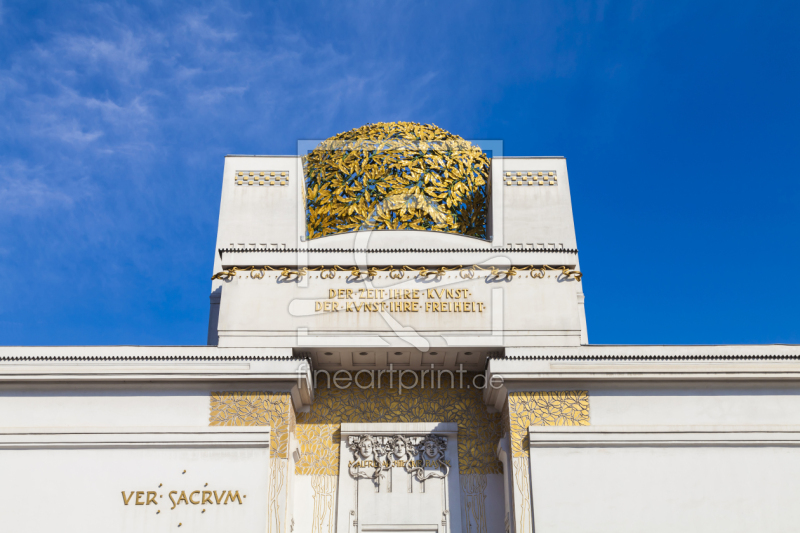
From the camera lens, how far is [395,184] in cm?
1017

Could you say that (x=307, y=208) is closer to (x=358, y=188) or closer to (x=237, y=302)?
(x=358, y=188)

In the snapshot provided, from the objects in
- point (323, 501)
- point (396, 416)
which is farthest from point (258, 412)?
point (396, 416)

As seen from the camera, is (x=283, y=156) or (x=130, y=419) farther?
(x=283, y=156)

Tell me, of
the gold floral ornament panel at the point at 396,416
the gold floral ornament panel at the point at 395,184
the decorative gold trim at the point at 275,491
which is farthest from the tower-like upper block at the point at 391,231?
the decorative gold trim at the point at 275,491

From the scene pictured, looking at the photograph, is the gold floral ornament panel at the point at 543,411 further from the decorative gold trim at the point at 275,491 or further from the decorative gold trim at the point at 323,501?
the decorative gold trim at the point at 275,491

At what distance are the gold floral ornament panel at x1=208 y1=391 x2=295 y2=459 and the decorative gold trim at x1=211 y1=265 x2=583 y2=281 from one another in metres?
1.41

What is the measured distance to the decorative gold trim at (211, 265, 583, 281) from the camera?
8.62 meters

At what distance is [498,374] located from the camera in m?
8.09

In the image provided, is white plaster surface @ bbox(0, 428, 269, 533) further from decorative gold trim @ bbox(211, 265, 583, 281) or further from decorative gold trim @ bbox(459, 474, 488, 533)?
decorative gold trim @ bbox(459, 474, 488, 533)

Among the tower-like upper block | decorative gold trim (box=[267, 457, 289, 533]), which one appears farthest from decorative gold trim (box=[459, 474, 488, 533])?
the tower-like upper block

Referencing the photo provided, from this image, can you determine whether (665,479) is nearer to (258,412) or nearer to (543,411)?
(543,411)

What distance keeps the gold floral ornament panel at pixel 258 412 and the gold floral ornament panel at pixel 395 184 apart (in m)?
2.83

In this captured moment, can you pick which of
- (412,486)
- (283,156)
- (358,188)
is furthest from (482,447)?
(283,156)

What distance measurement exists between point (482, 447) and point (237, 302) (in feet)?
10.8
